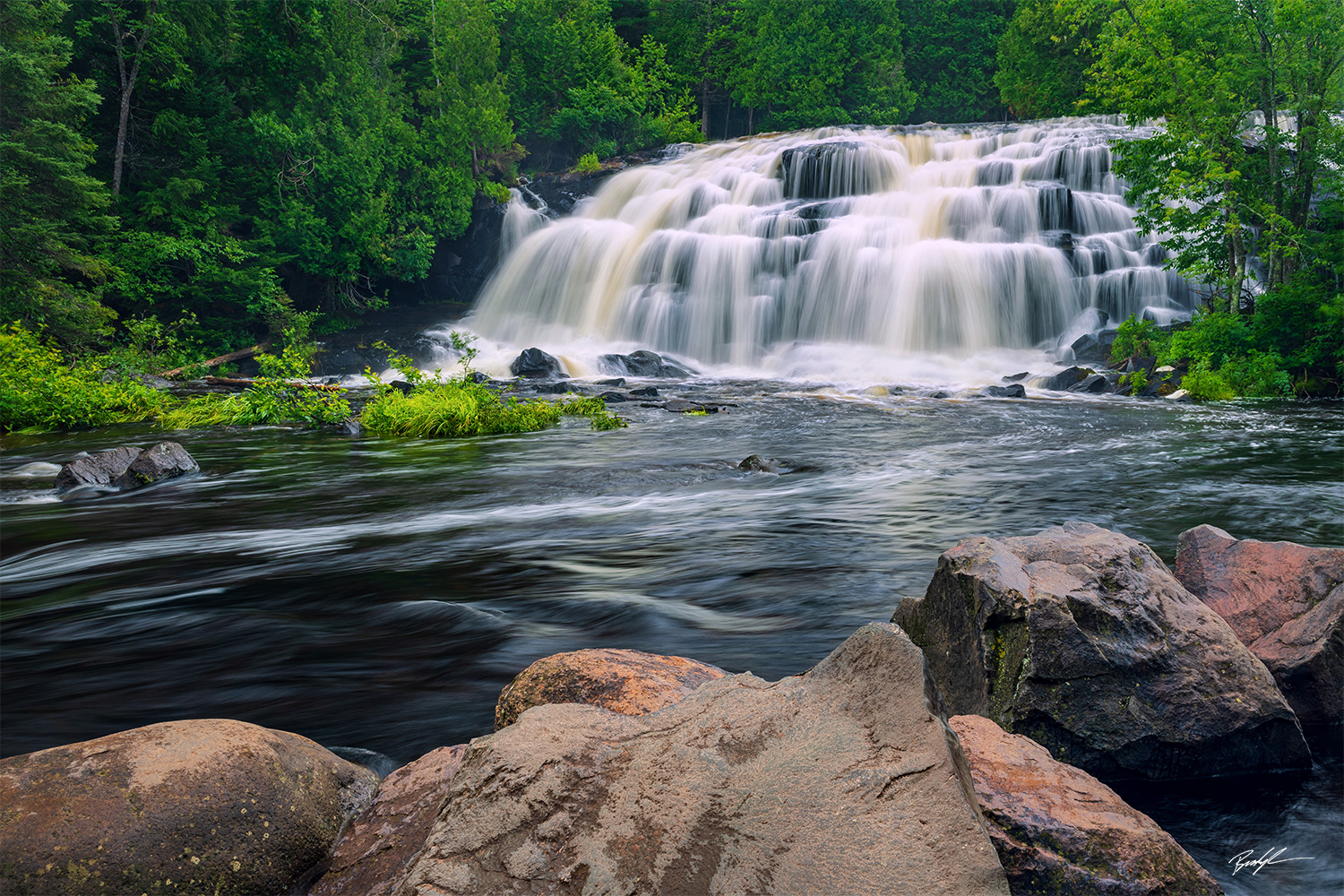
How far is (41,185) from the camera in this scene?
19516 millimetres

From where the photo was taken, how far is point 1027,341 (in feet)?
70.5

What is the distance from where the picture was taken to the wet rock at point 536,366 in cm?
2136

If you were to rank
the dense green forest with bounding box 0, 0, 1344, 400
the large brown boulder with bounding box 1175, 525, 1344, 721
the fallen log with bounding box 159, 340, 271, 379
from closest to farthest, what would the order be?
1. the large brown boulder with bounding box 1175, 525, 1344, 721
2. the dense green forest with bounding box 0, 0, 1344, 400
3. the fallen log with bounding box 159, 340, 271, 379

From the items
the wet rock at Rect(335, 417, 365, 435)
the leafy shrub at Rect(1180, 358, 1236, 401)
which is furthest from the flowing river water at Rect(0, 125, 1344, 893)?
the leafy shrub at Rect(1180, 358, 1236, 401)

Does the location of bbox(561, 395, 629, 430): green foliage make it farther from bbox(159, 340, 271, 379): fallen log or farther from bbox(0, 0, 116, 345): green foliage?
bbox(159, 340, 271, 379): fallen log

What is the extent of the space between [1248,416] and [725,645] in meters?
12.3

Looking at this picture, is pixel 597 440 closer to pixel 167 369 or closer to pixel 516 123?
pixel 167 369

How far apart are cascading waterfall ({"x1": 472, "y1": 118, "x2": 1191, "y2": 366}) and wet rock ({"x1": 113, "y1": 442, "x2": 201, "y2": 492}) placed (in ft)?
54.2

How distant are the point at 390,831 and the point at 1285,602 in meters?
3.41

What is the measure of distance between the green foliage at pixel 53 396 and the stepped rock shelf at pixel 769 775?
1339 cm

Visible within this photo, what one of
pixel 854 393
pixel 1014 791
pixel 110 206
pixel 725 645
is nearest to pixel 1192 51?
pixel 854 393

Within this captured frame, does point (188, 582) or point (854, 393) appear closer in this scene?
point (188, 582)

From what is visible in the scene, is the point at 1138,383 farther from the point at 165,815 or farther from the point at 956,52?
the point at 956,52

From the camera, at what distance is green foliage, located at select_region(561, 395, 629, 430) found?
12719mm
